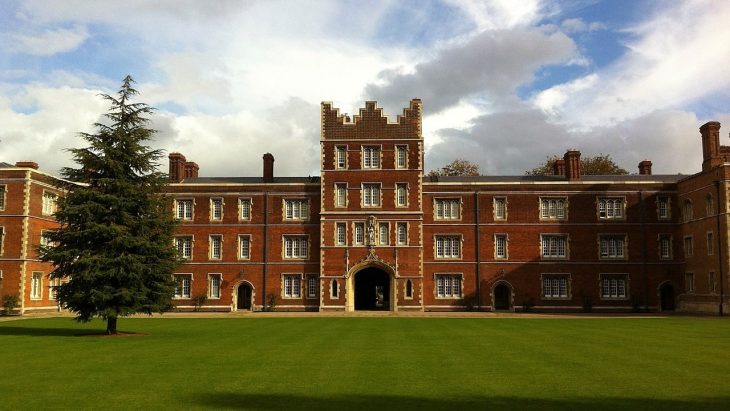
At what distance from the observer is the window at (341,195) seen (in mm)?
51250

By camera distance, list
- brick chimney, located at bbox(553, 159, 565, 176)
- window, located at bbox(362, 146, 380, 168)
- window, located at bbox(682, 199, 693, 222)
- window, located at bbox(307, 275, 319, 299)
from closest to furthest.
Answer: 1. window, located at bbox(682, 199, 693, 222)
2. window, located at bbox(362, 146, 380, 168)
3. window, located at bbox(307, 275, 319, 299)
4. brick chimney, located at bbox(553, 159, 565, 176)

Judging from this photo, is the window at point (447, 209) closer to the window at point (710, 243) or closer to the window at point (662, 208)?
the window at point (662, 208)

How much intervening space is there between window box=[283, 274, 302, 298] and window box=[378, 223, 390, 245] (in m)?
6.81

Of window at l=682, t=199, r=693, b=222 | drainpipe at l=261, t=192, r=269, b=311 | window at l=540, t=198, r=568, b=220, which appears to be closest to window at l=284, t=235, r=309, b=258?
drainpipe at l=261, t=192, r=269, b=311

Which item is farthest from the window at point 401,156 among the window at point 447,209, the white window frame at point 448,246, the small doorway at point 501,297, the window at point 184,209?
the window at point 184,209

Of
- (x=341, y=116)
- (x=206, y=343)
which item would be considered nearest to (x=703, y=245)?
(x=341, y=116)

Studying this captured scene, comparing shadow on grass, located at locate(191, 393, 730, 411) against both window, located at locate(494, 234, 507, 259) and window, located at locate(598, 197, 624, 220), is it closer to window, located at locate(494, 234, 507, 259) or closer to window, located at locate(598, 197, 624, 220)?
window, located at locate(494, 234, 507, 259)

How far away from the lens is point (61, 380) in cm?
1509

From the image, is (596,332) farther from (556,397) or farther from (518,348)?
(556,397)

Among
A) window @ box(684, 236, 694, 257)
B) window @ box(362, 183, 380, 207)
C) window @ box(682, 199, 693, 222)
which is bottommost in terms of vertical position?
window @ box(684, 236, 694, 257)

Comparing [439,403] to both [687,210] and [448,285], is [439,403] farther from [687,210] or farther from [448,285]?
[687,210]

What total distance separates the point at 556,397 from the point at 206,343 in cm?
1358

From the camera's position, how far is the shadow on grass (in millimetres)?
12086

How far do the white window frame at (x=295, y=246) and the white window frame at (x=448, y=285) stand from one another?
1004 centimetres
